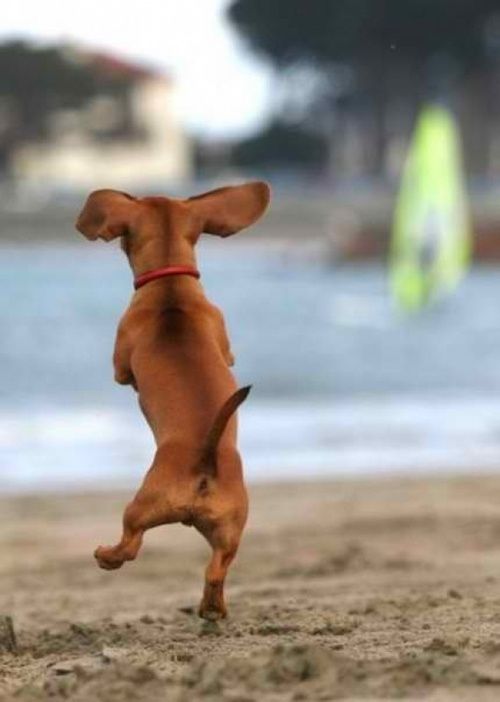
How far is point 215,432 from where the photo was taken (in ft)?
14.4

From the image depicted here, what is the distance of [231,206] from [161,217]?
0.19 m

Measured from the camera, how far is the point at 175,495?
439cm

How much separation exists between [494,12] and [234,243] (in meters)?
13.8

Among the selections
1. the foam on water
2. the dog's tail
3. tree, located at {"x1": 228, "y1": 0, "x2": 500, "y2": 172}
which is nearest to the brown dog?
the dog's tail

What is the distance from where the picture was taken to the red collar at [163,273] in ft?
15.3

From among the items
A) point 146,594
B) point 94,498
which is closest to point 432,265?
point 94,498

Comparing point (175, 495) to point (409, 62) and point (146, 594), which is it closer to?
point (146, 594)

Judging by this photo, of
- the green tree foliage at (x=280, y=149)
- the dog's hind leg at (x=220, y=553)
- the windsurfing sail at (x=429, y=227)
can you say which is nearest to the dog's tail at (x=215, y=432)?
the dog's hind leg at (x=220, y=553)

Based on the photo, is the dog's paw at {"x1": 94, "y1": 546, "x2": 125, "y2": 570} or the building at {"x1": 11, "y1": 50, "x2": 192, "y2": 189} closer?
the dog's paw at {"x1": 94, "y1": 546, "x2": 125, "y2": 570}

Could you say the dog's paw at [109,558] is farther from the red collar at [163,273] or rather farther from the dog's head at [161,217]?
the dog's head at [161,217]

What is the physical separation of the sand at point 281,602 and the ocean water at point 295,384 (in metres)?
1.81

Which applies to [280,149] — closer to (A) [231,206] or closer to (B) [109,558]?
(A) [231,206]

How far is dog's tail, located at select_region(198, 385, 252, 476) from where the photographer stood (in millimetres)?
4371

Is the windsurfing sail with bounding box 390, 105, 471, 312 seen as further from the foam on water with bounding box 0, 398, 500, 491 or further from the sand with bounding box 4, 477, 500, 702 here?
the sand with bounding box 4, 477, 500, 702
